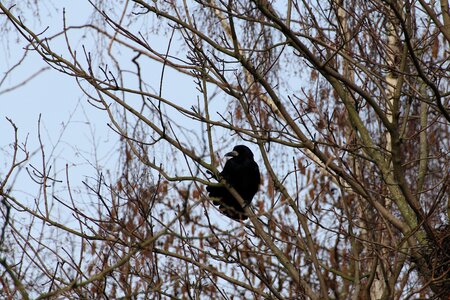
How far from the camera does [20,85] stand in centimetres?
314

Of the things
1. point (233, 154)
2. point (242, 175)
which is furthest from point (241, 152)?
point (242, 175)

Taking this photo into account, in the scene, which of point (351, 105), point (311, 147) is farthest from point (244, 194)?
point (311, 147)

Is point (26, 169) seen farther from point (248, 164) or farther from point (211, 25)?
point (211, 25)

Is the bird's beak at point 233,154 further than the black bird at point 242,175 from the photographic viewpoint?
Yes

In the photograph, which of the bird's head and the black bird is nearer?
the black bird

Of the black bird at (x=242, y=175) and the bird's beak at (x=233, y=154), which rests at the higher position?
the bird's beak at (x=233, y=154)

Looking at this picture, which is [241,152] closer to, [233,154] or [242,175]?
[233,154]

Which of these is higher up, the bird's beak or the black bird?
the bird's beak

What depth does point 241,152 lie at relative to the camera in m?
7.41

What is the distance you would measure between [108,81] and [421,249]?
244 centimetres

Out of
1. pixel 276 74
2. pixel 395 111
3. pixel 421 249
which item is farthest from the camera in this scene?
pixel 276 74

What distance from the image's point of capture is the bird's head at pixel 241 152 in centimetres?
734

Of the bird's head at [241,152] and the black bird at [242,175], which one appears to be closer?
the black bird at [242,175]

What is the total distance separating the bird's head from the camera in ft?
24.1
